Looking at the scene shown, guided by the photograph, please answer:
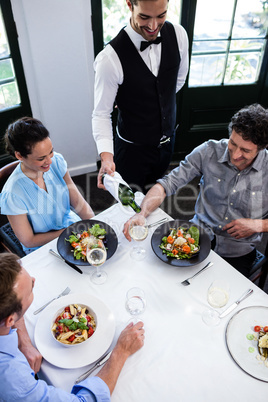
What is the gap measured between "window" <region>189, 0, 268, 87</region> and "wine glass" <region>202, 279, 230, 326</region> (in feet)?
7.87

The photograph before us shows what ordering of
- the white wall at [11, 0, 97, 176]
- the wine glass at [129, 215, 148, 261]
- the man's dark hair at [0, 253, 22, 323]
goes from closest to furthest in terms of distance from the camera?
the man's dark hair at [0, 253, 22, 323], the wine glass at [129, 215, 148, 261], the white wall at [11, 0, 97, 176]

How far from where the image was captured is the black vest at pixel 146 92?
1.88 meters

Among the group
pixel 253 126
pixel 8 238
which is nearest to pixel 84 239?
pixel 8 238

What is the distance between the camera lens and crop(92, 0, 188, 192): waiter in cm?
183

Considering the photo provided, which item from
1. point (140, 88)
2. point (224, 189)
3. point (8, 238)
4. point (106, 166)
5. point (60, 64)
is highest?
point (140, 88)

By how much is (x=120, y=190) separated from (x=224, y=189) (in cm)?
56

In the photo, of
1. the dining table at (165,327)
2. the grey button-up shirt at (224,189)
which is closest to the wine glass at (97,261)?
the dining table at (165,327)

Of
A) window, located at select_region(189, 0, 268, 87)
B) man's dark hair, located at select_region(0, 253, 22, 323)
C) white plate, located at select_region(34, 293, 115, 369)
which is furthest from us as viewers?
window, located at select_region(189, 0, 268, 87)

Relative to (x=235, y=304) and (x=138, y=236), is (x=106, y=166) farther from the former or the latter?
(x=235, y=304)

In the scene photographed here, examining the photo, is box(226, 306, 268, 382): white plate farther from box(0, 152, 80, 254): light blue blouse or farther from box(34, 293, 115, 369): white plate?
box(0, 152, 80, 254): light blue blouse

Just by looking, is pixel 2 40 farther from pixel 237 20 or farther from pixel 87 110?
pixel 237 20

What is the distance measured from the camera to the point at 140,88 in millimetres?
1964

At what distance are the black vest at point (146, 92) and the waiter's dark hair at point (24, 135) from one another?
62 cm

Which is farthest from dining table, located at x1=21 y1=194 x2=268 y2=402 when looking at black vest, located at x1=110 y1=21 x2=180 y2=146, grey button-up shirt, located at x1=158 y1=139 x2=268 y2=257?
black vest, located at x1=110 y1=21 x2=180 y2=146
